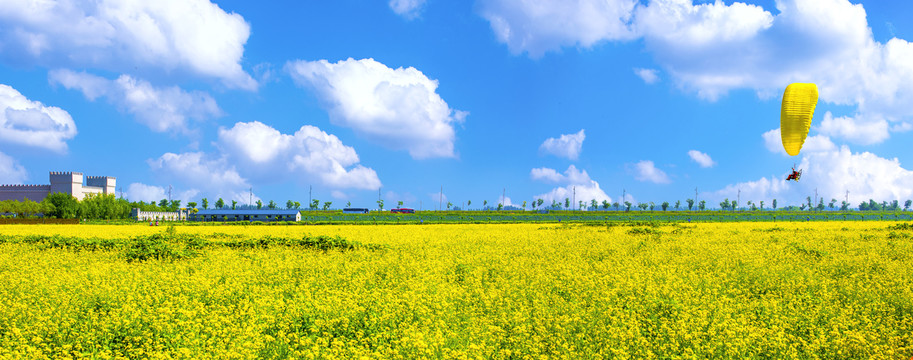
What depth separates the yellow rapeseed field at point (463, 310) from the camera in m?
6.64

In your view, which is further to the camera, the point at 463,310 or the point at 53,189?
the point at 53,189

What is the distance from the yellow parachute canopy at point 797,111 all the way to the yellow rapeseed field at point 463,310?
6993 mm

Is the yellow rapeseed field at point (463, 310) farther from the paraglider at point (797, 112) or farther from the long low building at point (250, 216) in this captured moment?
the long low building at point (250, 216)

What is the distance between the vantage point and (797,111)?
65.5 feet

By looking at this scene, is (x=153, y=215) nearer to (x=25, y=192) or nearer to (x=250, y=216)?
(x=250, y=216)

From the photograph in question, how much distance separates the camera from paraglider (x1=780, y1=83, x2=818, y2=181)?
65.3 ft

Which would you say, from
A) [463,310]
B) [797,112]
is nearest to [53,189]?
[463,310]

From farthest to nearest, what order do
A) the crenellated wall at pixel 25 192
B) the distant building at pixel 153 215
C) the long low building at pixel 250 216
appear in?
the crenellated wall at pixel 25 192 < the distant building at pixel 153 215 < the long low building at pixel 250 216

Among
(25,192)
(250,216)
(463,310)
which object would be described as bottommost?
(250,216)

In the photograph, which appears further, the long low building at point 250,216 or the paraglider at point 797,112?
the long low building at point 250,216

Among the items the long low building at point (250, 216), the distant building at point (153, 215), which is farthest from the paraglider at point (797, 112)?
the distant building at point (153, 215)

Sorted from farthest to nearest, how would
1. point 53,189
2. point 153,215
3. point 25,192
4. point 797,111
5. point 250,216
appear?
Result: point 25,192 < point 53,189 < point 153,215 < point 250,216 < point 797,111

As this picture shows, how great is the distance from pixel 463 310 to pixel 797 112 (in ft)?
61.9

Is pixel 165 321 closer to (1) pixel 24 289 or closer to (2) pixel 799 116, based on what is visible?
(1) pixel 24 289
